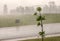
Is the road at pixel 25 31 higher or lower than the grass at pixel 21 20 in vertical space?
lower

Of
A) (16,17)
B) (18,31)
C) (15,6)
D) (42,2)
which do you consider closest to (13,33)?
(18,31)

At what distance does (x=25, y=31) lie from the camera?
145 centimetres

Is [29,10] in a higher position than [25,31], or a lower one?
higher

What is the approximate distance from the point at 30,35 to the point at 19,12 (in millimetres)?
270

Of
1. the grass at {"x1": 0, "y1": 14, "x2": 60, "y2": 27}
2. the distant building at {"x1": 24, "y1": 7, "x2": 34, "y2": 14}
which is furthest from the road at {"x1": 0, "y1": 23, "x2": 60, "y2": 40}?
the distant building at {"x1": 24, "y1": 7, "x2": 34, "y2": 14}

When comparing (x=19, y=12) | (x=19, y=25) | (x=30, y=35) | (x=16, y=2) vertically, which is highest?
(x=16, y=2)

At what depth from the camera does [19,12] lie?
55.5 inches

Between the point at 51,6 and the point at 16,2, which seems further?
the point at 51,6

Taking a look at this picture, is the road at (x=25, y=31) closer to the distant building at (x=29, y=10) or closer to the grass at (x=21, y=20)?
the grass at (x=21, y=20)

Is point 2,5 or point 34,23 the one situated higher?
point 2,5

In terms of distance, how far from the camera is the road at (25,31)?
1.38 metres

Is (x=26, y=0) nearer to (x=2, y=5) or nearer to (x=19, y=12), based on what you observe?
(x=19, y=12)

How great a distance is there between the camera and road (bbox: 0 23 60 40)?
1.38m

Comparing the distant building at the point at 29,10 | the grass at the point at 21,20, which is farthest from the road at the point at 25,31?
the distant building at the point at 29,10
